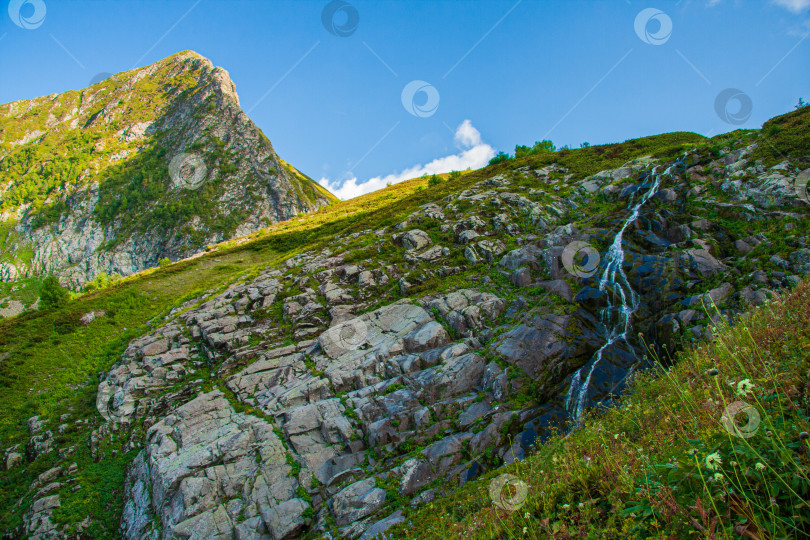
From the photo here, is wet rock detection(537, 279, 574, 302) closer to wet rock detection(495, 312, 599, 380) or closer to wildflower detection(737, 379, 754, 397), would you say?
wet rock detection(495, 312, 599, 380)

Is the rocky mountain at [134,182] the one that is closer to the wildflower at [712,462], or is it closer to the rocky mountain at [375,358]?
the rocky mountain at [375,358]

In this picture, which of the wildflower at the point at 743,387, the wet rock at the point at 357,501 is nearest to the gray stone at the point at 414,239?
the wet rock at the point at 357,501

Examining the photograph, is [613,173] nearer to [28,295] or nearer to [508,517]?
[508,517]

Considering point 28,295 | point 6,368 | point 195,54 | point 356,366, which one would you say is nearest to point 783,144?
point 356,366

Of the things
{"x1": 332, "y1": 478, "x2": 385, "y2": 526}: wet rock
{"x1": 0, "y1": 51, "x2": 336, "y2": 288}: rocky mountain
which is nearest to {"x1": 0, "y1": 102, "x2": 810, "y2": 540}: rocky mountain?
{"x1": 332, "y1": 478, "x2": 385, "y2": 526}: wet rock

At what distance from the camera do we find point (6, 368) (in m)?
21.4

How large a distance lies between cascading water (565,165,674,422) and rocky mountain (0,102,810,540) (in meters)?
0.09

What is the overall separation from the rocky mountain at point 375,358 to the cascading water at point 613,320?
0.31 feet

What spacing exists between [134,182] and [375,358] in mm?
105120

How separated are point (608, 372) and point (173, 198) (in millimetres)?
101240

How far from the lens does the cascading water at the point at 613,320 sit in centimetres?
1420

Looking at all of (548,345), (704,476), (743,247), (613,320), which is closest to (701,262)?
(743,247)

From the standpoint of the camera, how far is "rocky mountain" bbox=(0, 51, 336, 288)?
80000mm

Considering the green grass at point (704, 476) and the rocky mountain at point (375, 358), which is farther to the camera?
the rocky mountain at point (375, 358)
